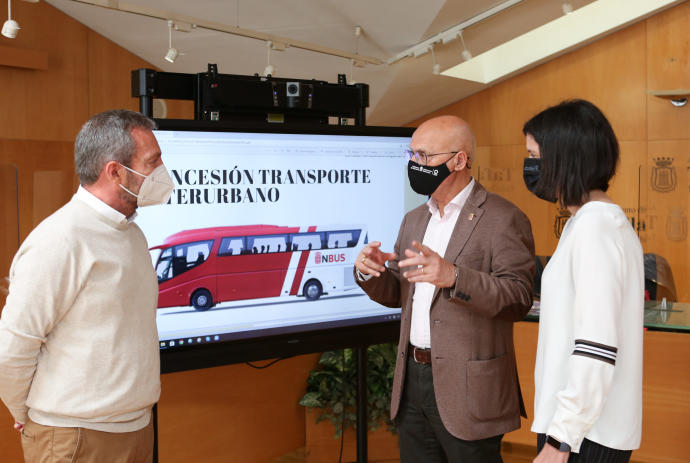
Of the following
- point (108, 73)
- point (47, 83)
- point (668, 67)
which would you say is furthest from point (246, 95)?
point (668, 67)

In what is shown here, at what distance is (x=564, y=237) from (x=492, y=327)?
0.60 m

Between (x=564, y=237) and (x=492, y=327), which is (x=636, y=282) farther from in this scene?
(x=492, y=327)

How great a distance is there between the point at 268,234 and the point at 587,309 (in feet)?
5.19

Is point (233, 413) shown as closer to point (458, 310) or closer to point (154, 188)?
point (458, 310)

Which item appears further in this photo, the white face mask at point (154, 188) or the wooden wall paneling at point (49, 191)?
the wooden wall paneling at point (49, 191)

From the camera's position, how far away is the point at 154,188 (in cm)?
197

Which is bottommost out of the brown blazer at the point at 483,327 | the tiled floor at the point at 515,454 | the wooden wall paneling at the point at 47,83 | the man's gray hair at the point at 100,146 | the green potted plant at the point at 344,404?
the tiled floor at the point at 515,454

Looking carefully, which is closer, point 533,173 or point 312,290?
point 533,173

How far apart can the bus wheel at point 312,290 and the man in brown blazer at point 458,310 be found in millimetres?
618

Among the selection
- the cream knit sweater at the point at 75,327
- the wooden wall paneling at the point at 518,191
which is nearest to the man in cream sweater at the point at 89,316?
the cream knit sweater at the point at 75,327

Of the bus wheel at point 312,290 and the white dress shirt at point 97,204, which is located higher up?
the white dress shirt at point 97,204

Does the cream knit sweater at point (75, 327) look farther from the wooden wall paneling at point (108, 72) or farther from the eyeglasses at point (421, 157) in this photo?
the wooden wall paneling at point (108, 72)

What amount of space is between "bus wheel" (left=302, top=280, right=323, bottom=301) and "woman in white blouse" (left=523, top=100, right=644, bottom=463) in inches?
55.1

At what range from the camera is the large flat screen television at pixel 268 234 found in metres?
2.67
